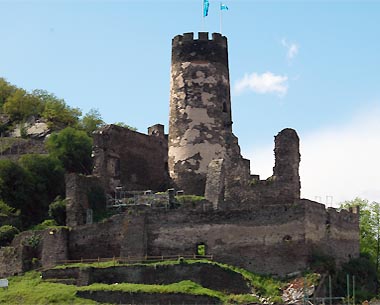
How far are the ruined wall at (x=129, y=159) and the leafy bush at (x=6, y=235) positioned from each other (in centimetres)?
487

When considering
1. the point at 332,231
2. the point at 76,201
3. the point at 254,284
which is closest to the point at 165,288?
the point at 254,284

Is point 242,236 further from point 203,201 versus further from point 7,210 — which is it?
point 7,210

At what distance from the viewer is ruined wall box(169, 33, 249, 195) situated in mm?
46812

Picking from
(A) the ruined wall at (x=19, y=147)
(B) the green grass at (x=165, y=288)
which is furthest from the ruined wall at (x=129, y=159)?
(B) the green grass at (x=165, y=288)

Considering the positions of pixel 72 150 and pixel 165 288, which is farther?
pixel 72 150

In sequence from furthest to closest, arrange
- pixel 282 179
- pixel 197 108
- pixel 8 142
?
pixel 8 142, pixel 197 108, pixel 282 179

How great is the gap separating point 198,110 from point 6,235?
11.0 meters

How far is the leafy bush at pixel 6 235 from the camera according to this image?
153 ft

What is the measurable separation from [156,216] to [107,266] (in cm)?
314

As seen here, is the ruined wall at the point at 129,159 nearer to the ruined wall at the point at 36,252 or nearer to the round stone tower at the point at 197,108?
the round stone tower at the point at 197,108

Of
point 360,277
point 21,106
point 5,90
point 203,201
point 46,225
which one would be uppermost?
point 5,90

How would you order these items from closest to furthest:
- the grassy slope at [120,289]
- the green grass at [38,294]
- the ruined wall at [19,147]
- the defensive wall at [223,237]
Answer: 1. the grassy slope at [120,289]
2. the green grass at [38,294]
3. the defensive wall at [223,237]
4. the ruined wall at [19,147]

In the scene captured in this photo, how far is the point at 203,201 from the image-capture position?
138 feet

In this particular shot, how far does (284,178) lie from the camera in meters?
43.3
